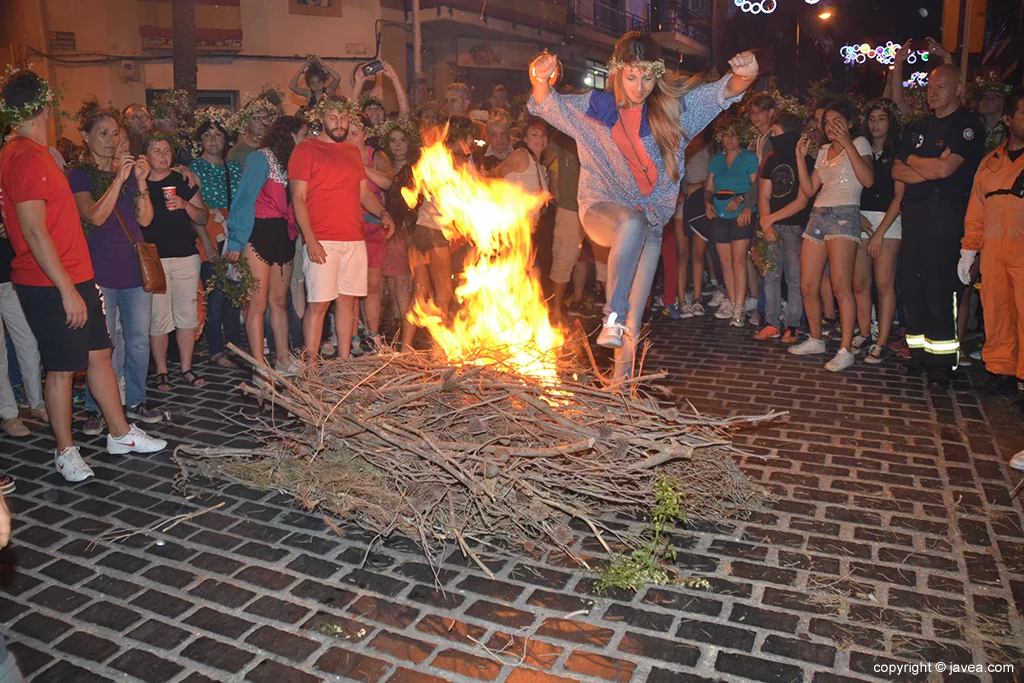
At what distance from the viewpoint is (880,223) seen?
818 cm

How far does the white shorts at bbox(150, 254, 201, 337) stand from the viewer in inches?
300

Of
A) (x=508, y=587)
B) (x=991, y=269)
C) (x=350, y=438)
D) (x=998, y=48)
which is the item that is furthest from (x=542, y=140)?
(x=998, y=48)

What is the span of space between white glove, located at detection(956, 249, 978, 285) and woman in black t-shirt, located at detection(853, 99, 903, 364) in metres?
1.09

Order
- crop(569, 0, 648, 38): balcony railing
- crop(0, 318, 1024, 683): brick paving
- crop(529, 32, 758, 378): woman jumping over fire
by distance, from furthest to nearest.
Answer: crop(569, 0, 648, 38): balcony railing
crop(529, 32, 758, 378): woman jumping over fire
crop(0, 318, 1024, 683): brick paving

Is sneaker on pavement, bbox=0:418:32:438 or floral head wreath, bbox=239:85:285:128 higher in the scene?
floral head wreath, bbox=239:85:285:128

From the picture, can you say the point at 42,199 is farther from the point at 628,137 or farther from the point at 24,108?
the point at 628,137

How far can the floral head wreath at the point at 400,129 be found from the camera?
930 centimetres

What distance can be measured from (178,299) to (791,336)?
6.79 metres

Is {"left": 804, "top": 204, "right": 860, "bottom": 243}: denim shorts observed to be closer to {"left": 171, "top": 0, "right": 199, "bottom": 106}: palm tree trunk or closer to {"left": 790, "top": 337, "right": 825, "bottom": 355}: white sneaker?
{"left": 790, "top": 337, "right": 825, "bottom": 355}: white sneaker

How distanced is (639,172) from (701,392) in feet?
8.13

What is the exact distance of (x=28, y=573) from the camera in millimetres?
4293

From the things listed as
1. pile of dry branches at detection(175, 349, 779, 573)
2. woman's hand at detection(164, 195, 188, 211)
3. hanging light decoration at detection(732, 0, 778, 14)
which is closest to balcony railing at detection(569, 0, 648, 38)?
hanging light decoration at detection(732, 0, 778, 14)

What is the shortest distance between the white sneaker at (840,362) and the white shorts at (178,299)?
256 inches

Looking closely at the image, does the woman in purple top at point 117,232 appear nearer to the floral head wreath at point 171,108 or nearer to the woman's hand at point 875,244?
the floral head wreath at point 171,108
